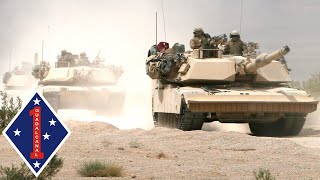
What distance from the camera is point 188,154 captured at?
Result: 1266 cm

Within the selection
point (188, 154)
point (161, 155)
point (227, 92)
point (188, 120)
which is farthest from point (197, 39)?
point (161, 155)

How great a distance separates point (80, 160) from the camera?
1147cm

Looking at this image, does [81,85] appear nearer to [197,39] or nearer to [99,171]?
[197,39]

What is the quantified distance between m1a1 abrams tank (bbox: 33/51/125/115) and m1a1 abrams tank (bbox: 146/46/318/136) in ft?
22.2

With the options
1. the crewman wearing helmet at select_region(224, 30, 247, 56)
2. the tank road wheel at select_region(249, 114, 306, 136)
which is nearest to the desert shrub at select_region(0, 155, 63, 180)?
the tank road wheel at select_region(249, 114, 306, 136)

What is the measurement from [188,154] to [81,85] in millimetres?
15432

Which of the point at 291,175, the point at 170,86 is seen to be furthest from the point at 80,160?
the point at 170,86

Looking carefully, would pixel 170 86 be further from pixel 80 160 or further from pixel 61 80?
pixel 61 80

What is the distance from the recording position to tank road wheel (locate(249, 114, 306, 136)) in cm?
1827

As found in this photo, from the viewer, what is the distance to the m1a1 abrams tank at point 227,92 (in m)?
16.5

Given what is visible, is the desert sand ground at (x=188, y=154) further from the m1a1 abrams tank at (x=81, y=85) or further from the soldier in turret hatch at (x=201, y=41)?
the m1a1 abrams tank at (x=81, y=85)

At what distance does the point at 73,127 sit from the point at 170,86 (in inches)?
116

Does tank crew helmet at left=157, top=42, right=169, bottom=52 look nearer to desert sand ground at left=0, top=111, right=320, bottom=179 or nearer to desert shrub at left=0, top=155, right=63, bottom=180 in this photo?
desert sand ground at left=0, top=111, right=320, bottom=179

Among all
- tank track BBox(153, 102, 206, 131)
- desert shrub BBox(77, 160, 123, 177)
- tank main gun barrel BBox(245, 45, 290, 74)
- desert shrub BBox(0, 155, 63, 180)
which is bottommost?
tank track BBox(153, 102, 206, 131)
